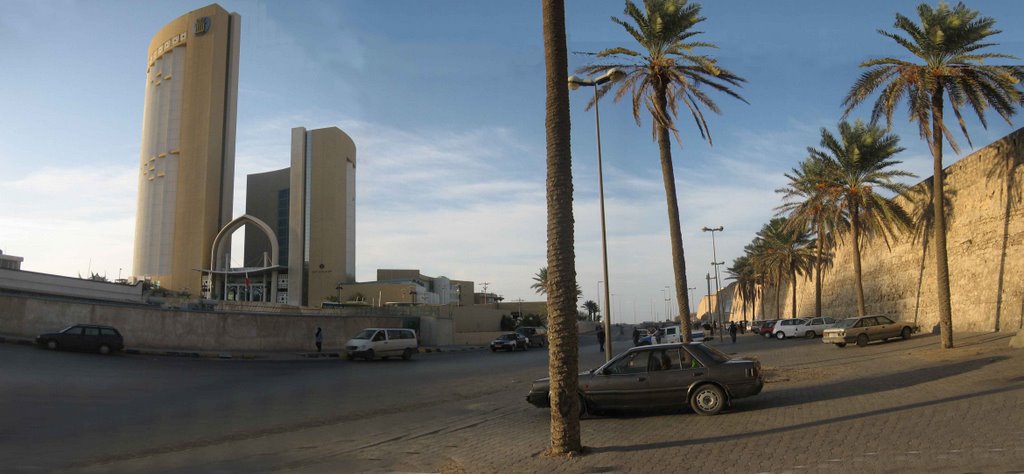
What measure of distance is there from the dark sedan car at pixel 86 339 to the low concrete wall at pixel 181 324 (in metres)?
2.57

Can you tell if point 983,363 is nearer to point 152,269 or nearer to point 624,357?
point 624,357

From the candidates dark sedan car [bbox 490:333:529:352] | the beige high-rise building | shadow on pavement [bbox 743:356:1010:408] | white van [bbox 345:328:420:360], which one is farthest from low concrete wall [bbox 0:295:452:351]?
the beige high-rise building

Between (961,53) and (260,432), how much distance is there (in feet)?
80.2

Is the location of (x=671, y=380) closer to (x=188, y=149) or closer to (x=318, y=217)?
(x=318, y=217)

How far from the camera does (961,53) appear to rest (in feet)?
73.7

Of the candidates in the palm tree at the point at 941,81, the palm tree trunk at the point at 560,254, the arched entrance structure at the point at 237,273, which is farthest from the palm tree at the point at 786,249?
the arched entrance structure at the point at 237,273

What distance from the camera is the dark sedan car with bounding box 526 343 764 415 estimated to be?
11.3m

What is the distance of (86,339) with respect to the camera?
26750 millimetres

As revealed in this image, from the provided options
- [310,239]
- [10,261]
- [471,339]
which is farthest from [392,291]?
[10,261]

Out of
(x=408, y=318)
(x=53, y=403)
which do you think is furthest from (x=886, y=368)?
(x=408, y=318)

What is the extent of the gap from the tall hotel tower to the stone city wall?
287 ft

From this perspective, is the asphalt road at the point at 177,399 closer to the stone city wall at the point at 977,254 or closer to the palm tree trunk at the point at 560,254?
the palm tree trunk at the point at 560,254

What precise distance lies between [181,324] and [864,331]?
105 feet

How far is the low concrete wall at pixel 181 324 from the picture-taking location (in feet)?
91.8
